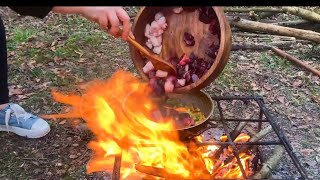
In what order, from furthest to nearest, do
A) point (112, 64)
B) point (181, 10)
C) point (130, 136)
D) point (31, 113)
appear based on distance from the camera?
1. point (112, 64)
2. point (31, 113)
3. point (181, 10)
4. point (130, 136)

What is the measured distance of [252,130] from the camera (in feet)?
10.1

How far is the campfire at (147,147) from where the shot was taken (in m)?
2.34

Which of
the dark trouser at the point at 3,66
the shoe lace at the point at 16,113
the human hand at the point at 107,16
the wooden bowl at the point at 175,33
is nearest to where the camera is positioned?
the human hand at the point at 107,16

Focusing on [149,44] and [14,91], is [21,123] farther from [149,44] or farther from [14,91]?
[149,44]

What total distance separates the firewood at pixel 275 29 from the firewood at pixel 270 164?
6.90 ft

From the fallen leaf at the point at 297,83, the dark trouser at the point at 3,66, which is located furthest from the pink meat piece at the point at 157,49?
the fallen leaf at the point at 297,83

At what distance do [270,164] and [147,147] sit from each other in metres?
0.83

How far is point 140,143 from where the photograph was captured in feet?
7.63

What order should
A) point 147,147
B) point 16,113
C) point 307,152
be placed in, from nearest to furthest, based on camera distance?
1. point 147,147
2. point 307,152
3. point 16,113

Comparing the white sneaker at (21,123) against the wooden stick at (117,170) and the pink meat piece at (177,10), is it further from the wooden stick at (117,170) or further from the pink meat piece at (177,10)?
the pink meat piece at (177,10)

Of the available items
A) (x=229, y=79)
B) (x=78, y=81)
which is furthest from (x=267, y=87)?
(x=78, y=81)

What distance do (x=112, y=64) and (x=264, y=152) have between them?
72.7 inches

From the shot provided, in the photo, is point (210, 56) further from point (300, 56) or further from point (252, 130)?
point (300, 56)
